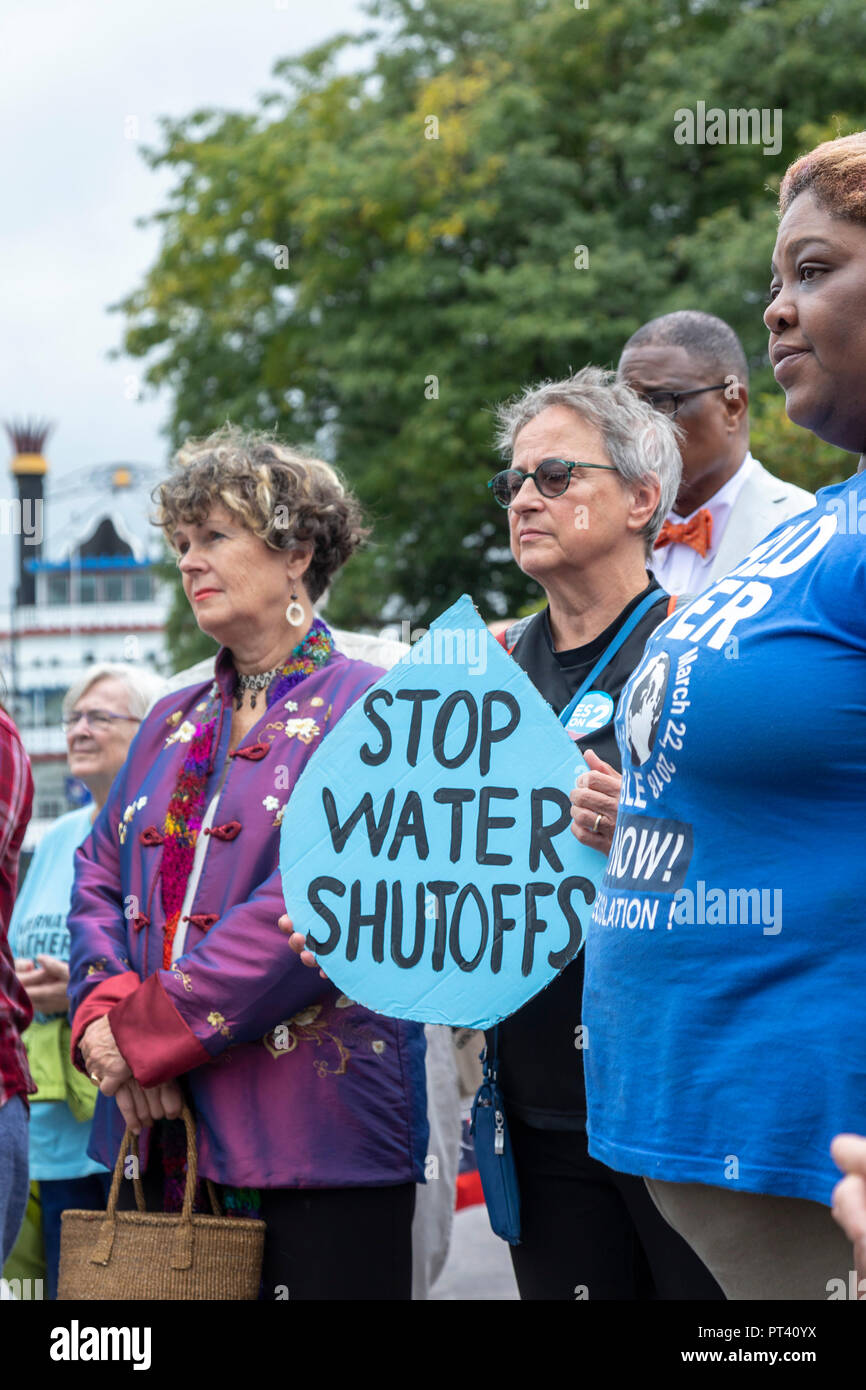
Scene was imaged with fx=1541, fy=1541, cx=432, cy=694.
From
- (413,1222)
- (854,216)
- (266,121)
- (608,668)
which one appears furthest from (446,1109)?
(266,121)

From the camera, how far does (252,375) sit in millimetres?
17516

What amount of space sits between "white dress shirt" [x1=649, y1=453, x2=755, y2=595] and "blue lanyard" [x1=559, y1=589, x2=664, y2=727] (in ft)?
2.98

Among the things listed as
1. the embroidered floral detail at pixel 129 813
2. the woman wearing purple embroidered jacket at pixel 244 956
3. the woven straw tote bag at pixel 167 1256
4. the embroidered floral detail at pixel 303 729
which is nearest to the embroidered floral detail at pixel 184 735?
the woman wearing purple embroidered jacket at pixel 244 956

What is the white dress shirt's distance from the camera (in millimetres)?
3768

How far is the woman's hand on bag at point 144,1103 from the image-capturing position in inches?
112

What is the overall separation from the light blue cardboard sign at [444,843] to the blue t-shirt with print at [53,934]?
1.36 metres

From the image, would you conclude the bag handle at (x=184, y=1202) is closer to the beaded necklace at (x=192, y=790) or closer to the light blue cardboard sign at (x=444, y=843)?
the beaded necklace at (x=192, y=790)

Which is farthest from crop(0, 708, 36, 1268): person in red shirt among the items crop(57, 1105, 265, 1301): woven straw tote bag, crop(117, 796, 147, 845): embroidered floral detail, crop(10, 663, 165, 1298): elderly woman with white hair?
crop(10, 663, 165, 1298): elderly woman with white hair

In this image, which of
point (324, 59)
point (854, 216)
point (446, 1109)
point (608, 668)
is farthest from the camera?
point (324, 59)

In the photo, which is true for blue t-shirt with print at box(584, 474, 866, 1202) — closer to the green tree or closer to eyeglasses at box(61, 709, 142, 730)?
eyeglasses at box(61, 709, 142, 730)

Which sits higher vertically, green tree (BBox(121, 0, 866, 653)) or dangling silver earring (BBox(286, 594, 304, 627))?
green tree (BBox(121, 0, 866, 653))

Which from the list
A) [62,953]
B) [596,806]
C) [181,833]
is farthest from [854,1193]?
[62,953]
